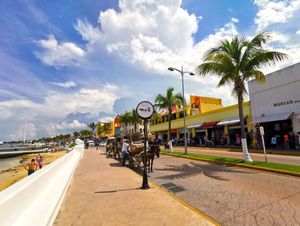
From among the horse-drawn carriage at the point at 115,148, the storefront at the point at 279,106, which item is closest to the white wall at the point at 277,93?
the storefront at the point at 279,106

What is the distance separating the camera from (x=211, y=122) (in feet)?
113

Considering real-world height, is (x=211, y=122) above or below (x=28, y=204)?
above

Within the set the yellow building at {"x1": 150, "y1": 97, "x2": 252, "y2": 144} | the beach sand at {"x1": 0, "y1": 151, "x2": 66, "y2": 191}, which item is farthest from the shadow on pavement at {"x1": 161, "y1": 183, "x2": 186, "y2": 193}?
the yellow building at {"x1": 150, "y1": 97, "x2": 252, "y2": 144}

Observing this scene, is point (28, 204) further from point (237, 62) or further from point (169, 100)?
point (169, 100)

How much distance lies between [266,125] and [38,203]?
25.3m

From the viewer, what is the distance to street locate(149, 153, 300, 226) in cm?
505

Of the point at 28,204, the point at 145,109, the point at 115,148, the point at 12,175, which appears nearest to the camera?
the point at 28,204

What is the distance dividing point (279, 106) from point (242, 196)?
1966 centimetres

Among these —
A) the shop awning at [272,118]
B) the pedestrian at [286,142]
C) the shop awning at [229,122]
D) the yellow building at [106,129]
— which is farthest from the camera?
the yellow building at [106,129]

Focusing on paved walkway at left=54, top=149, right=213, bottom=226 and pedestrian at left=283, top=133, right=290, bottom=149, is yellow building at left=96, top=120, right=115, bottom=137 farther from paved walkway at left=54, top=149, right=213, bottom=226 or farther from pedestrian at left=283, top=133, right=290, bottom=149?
paved walkway at left=54, top=149, right=213, bottom=226

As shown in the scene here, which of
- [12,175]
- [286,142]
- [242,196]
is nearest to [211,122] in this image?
[286,142]

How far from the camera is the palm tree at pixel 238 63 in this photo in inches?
547

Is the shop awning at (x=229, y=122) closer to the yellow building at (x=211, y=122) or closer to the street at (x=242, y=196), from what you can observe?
the yellow building at (x=211, y=122)

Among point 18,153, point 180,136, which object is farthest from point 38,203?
point 18,153
